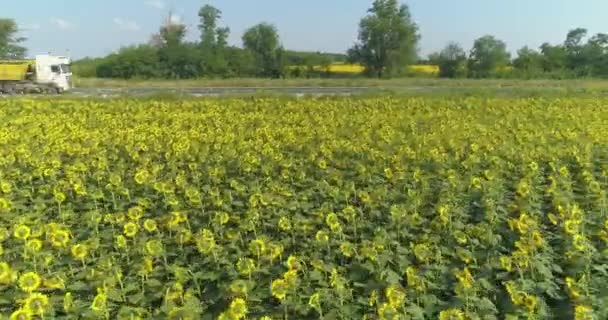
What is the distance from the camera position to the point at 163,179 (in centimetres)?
560

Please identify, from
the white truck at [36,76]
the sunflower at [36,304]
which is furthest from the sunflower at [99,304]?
the white truck at [36,76]

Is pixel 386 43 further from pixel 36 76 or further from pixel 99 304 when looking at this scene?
pixel 99 304

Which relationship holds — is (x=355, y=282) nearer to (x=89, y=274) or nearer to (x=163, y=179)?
(x=89, y=274)

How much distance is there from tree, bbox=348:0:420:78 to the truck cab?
22861 mm

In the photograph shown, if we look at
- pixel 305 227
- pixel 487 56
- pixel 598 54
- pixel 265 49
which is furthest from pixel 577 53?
pixel 305 227

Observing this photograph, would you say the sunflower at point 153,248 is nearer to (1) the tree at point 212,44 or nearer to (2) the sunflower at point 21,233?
(2) the sunflower at point 21,233

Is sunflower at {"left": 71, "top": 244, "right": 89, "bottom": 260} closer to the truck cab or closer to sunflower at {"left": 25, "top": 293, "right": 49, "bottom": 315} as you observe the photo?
sunflower at {"left": 25, "top": 293, "right": 49, "bottom": 315}

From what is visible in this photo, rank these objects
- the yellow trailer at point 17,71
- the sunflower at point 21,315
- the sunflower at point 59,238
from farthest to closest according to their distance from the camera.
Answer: the yellow trailer at point 17,71
the sunflower at point 59,238
the sunflower at point 21,315

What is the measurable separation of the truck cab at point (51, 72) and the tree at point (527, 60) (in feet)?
109

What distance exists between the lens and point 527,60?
43906mm

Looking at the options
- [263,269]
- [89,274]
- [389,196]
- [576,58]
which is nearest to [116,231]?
[89,274]

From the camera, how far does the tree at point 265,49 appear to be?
135 feet

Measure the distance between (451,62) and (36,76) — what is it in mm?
29431

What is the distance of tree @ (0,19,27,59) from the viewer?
43938 mm
